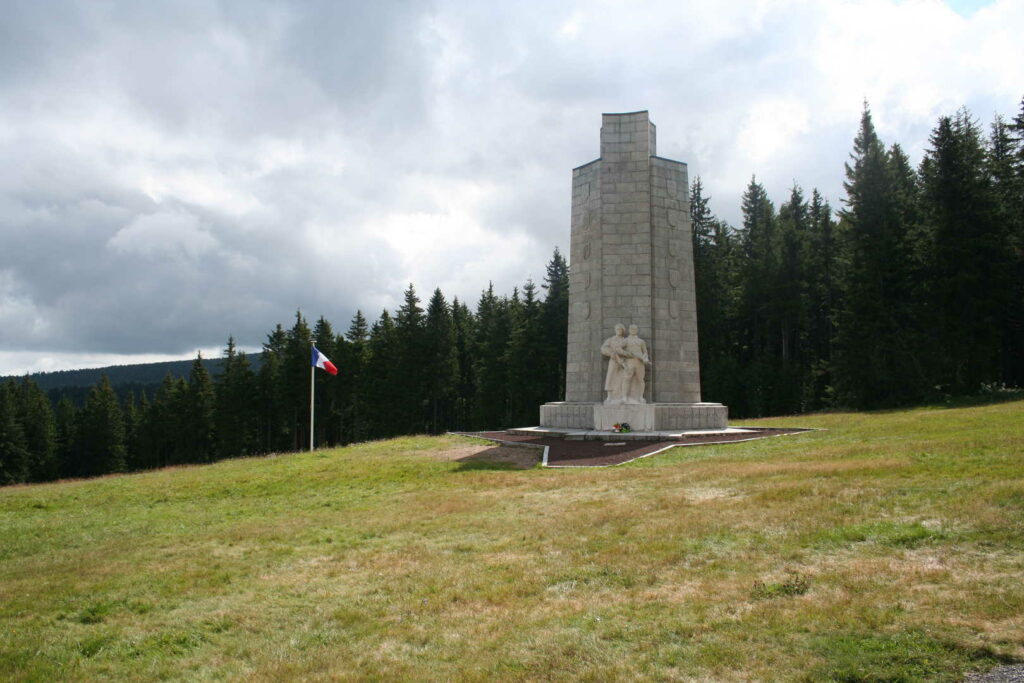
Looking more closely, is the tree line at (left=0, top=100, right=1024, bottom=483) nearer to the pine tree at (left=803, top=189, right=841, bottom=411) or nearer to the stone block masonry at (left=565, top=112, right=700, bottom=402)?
the pine tree at (left=803, top=189, right=841, bottom=411)

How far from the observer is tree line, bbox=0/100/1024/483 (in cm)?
3014

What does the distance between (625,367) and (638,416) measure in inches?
58.4

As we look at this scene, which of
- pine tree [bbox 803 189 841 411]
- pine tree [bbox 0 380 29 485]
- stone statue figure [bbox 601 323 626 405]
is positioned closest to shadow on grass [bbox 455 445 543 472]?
stone statue figure [bbox 601 323 626 405]

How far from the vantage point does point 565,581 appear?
6.61m

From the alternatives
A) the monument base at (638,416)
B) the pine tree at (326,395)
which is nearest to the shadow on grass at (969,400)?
the monument base at (638,416)

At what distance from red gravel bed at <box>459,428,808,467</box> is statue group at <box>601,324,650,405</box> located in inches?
72.7

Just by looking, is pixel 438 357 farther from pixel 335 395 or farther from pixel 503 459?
pixel 503 459

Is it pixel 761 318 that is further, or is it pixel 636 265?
pixel 761 318

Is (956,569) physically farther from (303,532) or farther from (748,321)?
(748,321)

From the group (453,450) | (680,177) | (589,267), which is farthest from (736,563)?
(680,177)

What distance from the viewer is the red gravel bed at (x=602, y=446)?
15606mm

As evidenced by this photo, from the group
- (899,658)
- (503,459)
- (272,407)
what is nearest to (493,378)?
(272,407)

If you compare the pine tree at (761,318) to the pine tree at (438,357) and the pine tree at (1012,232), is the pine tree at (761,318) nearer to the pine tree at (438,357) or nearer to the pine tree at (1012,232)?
the pine tree at (1012,232)

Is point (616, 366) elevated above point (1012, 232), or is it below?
below
